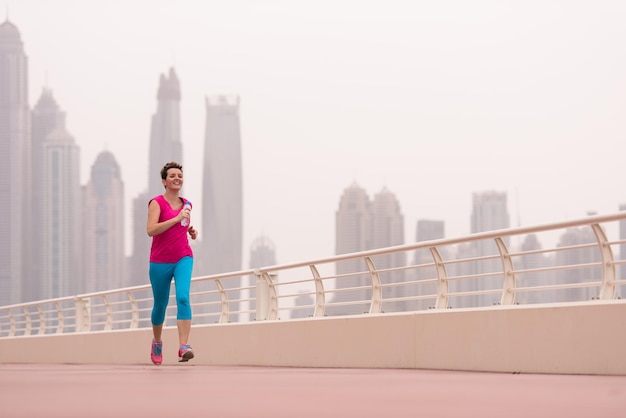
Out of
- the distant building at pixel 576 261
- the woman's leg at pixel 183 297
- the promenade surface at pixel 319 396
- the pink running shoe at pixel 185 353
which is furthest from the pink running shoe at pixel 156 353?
the distant building at pixel 576 261

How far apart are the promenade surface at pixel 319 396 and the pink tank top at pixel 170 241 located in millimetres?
2249

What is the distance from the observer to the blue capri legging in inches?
463

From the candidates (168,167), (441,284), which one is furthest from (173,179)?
(441,284)

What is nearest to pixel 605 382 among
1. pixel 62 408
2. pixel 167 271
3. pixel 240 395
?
pixel 240 395

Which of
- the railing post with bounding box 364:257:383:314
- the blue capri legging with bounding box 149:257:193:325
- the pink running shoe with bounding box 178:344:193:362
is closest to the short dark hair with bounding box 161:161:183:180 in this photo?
the blue capri legging with bounding box 149:257:193:325

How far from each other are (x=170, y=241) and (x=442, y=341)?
8.98 feet

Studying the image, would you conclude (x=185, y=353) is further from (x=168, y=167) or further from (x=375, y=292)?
(x=375, y=292)

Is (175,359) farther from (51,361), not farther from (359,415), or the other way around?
(359,415)

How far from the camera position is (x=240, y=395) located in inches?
289

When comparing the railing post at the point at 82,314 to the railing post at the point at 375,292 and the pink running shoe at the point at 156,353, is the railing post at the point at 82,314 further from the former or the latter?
the railing post at the point at 375,292

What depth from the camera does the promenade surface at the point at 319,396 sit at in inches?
238

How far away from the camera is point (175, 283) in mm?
11844

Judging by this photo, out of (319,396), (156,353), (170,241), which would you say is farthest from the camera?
(156,353)

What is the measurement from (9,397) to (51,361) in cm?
1535
